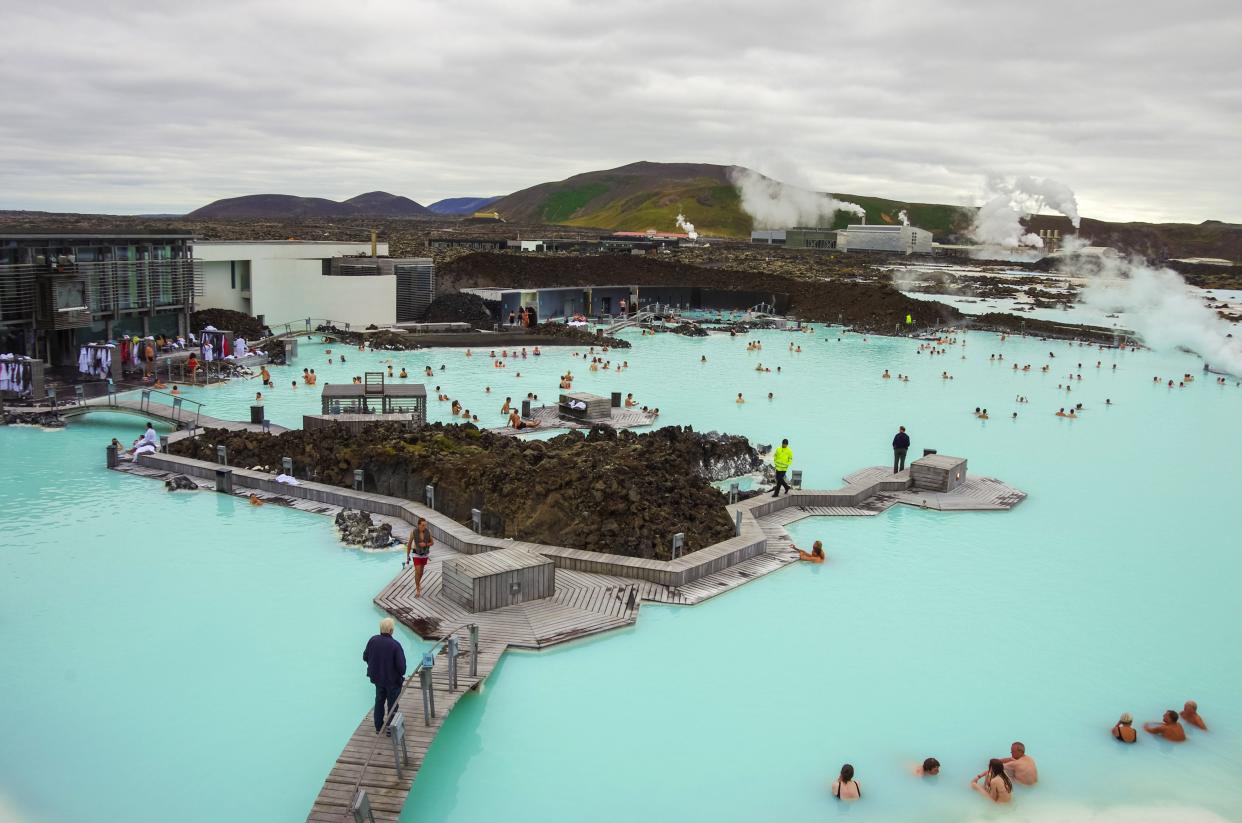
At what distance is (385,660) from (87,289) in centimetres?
2149

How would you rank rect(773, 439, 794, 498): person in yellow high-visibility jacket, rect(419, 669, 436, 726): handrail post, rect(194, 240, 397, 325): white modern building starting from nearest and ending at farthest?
rect(419, 669, 436, 726): handrail post
rect(773, 439, 794, 498): person in yellow high-visibility jacket
rect(194, 240, 397, 325): white modern building

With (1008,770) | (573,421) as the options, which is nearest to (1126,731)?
(1008,770)

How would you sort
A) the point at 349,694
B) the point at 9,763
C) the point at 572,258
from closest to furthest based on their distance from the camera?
1. the point at 9,763
2. the point at 349,694
3. the point at 572,258

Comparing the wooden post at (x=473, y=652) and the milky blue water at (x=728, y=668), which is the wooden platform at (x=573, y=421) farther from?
the wooden post at (x=473, y=652)

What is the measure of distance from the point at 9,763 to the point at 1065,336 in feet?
160

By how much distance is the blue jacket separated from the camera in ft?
23.1

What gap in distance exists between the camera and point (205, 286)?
33.1 metres

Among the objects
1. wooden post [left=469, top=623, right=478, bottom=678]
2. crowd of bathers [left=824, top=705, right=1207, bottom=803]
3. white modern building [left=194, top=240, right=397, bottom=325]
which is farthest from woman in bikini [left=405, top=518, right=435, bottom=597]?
white modern building [left=194, top=240, right=397, bottom=325]

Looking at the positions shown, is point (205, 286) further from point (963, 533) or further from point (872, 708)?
point (872, 708)

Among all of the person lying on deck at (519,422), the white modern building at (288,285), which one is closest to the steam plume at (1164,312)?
the person lying on deck at (519,422)

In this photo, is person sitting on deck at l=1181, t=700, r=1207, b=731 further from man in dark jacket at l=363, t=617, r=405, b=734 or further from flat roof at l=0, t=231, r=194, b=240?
flat roof at l=0, t=231, r=194, b=240

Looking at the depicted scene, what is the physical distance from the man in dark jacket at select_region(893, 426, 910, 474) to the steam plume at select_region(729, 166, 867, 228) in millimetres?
149987

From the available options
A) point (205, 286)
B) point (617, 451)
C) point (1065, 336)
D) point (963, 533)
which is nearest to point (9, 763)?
point (617, 451)

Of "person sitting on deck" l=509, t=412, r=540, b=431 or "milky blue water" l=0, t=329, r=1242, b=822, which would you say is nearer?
"milky blue water" l=0, t=329, r=1242, b=822
